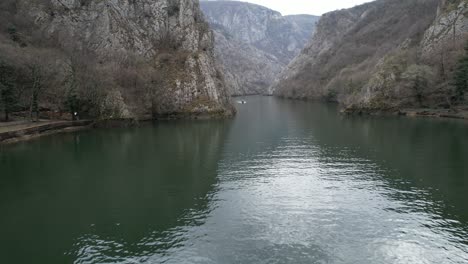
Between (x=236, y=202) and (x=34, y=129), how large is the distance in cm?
5729

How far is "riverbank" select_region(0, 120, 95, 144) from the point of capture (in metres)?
69.0

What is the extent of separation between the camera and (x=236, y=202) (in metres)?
35.4

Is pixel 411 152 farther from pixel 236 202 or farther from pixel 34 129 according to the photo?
pixel 34 129

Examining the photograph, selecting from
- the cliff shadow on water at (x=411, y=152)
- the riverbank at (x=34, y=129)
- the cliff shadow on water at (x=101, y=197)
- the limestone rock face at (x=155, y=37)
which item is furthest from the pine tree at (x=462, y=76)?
the riverbank at (x=34, y=129)

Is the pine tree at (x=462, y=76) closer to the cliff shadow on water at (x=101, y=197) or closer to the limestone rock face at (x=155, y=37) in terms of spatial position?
the limestone rock face at (x=155, y=37)

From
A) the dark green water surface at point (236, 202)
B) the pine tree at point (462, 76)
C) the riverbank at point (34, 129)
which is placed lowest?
the dark green water surface at point (236, 202)

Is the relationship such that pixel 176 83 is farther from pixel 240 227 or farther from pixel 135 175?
pixel 240 227

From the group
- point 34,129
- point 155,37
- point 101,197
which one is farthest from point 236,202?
point 155,37

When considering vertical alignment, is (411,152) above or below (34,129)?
below

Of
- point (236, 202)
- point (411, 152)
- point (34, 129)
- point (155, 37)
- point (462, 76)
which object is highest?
point (155, 37)

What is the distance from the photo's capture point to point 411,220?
30.5 m

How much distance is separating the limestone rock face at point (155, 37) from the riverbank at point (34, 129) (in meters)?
18.8

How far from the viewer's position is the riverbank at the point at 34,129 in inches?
2717

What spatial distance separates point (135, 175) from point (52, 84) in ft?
196
